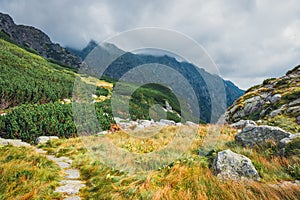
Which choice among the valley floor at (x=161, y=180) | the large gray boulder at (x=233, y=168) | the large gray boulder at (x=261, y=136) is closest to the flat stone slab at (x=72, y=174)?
the valley floor at (x=161, y=180)

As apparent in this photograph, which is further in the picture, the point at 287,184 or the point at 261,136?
the point at 261,136

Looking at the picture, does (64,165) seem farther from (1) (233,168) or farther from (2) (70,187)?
(1) (233,168)

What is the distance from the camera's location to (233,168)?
565 cm

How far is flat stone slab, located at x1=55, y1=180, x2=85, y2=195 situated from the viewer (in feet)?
18.8

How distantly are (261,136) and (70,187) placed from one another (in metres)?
7.05

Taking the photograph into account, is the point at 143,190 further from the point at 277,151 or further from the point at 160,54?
the point at 160,54

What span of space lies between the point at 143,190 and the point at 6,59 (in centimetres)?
5144

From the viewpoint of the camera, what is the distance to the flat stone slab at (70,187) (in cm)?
573

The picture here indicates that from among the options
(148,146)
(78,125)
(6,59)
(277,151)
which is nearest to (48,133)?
(78,125)

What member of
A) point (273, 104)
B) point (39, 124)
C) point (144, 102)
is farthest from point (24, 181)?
point (144, 102)

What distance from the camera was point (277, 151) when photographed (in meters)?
6.99

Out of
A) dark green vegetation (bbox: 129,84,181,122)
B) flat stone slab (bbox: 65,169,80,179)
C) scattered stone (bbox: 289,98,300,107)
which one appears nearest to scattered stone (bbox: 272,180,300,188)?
flat stone slab (bbox: 65,169,80,179)

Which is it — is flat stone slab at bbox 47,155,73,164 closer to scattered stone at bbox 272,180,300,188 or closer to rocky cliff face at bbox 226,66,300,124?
scattered stone at bbox 272,180,300,188

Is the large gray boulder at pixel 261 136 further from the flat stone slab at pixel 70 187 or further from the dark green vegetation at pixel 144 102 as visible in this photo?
the dark green vegetation at pixel 144 102
